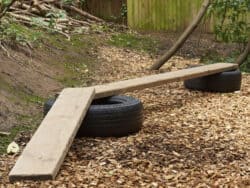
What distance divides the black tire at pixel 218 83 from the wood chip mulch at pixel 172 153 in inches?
26.7

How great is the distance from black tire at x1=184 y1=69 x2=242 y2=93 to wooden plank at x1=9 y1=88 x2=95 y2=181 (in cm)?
277

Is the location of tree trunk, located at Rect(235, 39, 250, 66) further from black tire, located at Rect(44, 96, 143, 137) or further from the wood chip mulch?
black tire, located at Rect(44, 96, 143, 137)

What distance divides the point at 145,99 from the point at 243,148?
8.55ft

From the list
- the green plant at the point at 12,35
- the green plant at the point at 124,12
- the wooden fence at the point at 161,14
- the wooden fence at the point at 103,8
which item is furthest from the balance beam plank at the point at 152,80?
the wooden fence at the point at 103,8

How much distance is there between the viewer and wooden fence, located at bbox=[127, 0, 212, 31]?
14.4 m

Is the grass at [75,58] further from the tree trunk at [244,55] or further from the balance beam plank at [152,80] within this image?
→ the tree trunk at [244,55]

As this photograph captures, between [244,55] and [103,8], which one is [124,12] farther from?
[244,55]

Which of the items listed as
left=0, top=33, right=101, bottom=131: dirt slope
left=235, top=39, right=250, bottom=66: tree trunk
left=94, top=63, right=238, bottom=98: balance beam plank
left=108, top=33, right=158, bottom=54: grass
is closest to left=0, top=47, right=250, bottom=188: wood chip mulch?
left=94, top=63, right=238, bottom=98: balance beam plank

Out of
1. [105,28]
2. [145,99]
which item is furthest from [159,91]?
[105,28]

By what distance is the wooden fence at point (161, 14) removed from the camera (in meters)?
14.4

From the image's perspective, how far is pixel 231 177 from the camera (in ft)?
14.1

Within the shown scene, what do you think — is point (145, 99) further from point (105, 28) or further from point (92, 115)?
point (105, 28)

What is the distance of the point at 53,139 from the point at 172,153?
1.04 m

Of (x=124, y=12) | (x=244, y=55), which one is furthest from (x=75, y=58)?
(x=124, y=12)
